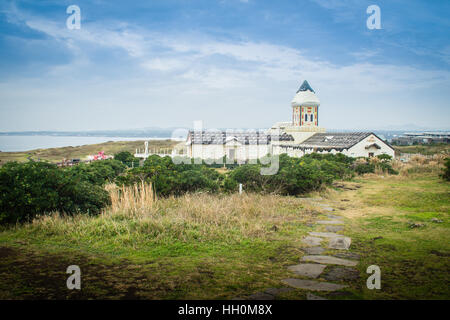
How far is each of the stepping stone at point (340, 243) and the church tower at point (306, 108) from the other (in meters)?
35.8

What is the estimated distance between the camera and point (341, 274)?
18.8 feet

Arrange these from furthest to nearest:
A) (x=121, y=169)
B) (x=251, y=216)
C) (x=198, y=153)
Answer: (x=198, y=153)
(x=121, y=169)
(x=251, y=216)

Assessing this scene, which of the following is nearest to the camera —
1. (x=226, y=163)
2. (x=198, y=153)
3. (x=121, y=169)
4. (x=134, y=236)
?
(x=134, y=236)

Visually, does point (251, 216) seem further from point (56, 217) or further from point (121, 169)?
point (121, 169)

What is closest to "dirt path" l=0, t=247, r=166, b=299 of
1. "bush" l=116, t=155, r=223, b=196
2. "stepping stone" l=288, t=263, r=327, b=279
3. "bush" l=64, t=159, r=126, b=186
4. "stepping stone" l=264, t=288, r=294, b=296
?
"stepping stone" l=264, t=288, r=294, b=296

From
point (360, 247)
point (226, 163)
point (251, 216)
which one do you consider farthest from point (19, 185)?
point (226, 163)

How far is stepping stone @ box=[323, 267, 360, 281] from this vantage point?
557 cm

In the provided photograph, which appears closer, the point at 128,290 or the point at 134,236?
the point at 128,290

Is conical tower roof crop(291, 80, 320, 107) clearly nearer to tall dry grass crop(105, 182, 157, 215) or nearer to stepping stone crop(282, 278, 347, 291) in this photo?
tall dry grass crop(105, 182, 157, 215)

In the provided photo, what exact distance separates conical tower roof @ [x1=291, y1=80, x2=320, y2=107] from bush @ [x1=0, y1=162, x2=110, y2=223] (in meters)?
35.6

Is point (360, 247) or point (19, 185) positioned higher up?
point (19, 185)

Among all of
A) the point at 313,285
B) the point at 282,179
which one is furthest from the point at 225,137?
the point at 313,285
